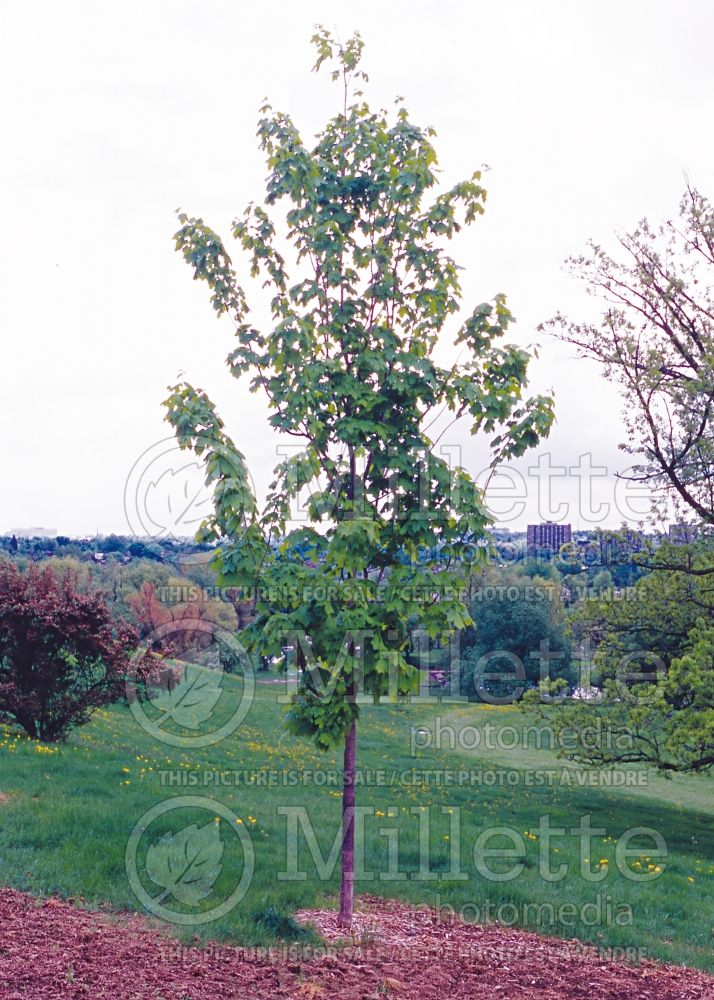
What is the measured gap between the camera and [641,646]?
16.6 m

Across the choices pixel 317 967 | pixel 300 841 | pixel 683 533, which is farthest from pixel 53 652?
pixel 683 533

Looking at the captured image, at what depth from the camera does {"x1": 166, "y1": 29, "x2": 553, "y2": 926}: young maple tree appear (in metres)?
6.57

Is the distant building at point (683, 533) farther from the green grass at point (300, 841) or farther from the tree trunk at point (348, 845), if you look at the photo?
the tree trunk at point (348, 845)

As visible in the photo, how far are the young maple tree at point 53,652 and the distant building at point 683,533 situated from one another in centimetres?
1006

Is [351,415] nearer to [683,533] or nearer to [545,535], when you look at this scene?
[683,533]

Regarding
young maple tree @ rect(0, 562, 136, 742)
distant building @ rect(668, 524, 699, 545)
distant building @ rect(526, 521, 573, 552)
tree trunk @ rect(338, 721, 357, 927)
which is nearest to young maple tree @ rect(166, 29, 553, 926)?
tree trunk @ rect(338, 721, 357, 927)

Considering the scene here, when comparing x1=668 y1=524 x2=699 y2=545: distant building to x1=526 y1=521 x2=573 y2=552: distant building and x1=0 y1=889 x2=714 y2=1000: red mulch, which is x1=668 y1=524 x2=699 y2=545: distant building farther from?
x1=526 y1=521 x2=573 y2=552: distant building

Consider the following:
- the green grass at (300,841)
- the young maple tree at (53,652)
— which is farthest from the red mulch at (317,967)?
the young maple tree at (53,652)

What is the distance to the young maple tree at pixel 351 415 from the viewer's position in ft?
21.6

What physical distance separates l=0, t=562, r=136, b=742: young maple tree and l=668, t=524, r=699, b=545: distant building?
10061 mm

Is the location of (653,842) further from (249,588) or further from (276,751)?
(249,588)

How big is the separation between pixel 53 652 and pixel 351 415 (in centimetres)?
858

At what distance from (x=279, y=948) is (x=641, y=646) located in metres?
12.0

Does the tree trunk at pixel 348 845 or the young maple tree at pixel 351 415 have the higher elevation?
the young maple tree at pixel 351 415
